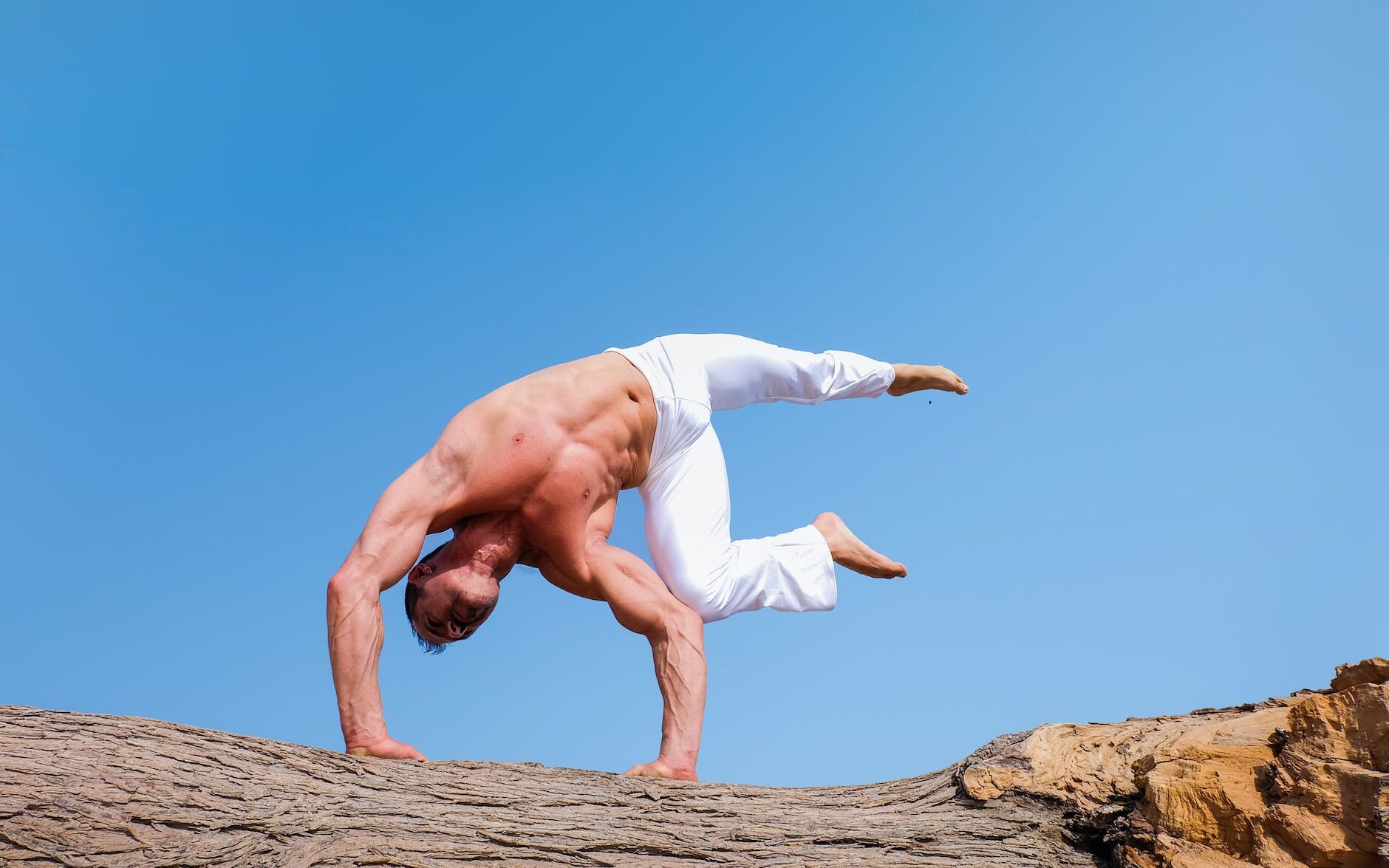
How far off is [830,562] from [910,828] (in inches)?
87.7

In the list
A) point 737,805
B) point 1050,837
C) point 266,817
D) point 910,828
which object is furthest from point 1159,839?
point 266,817

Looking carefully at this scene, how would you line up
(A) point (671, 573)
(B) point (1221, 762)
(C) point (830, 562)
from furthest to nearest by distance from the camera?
(C) point (830, 562) → (A) point (671, 573) → (B) point (1221, 762)

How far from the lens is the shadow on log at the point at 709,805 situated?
2.85 metres

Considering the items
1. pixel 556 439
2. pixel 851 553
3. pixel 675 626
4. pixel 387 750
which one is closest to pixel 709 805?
pixel 387 750

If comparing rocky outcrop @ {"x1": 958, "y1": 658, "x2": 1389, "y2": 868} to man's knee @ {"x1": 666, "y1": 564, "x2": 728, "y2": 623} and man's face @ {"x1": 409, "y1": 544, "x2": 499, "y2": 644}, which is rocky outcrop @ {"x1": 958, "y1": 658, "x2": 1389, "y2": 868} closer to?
man's knee @ {"x1": 666, "y1": 564, "x2": 728, "y2": 623}

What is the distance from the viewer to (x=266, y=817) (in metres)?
2.98

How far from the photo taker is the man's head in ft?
14.7

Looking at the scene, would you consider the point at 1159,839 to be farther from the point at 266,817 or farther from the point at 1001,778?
the point at 266,817

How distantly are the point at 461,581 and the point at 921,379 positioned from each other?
2.73 m

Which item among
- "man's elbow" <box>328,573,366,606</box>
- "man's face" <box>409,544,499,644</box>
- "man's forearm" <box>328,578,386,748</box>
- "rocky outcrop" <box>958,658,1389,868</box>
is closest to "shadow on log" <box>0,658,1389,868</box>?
"rocky outcrop" <box>958,658,1389,868</box>

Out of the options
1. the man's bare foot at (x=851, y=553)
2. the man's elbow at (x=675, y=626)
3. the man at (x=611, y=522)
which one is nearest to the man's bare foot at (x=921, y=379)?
the man at (x=611, y=522)

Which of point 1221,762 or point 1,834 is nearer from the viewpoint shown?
point 1,834

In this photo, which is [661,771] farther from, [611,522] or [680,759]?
[611,522]

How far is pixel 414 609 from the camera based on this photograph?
455 centimetres
